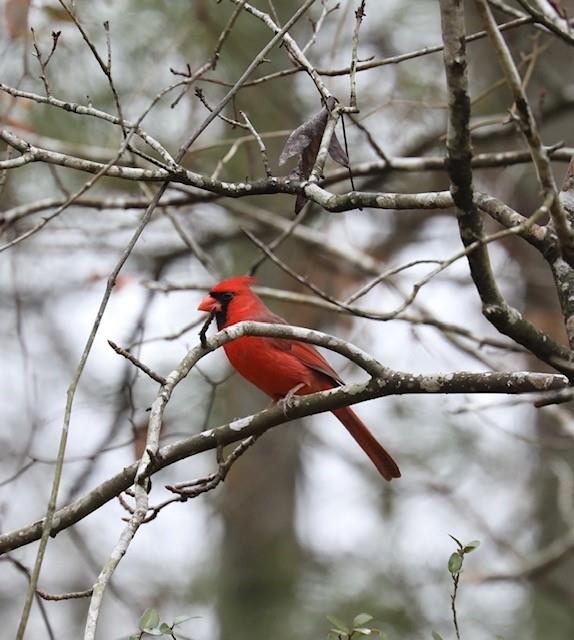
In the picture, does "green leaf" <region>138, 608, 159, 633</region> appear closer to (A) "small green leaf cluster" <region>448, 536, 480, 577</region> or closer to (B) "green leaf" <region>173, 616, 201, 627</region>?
(B) "green leaf" <region>173, 616, 201, 627</region>

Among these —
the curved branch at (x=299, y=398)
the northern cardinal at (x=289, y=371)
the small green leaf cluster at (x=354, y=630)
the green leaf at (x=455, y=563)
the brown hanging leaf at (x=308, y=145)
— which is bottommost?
the small green leaf cluster at (x=354, y=630)

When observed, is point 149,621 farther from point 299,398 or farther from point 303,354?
point 303,354

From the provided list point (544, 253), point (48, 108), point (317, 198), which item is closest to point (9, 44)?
point (48, 108)

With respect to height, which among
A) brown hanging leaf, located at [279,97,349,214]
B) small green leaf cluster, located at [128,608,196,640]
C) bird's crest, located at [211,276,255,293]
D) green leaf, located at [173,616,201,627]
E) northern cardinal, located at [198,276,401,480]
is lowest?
small green leaf cluster, located at [128,608,196,640]

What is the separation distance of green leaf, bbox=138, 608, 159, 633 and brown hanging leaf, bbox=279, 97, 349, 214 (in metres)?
1.02

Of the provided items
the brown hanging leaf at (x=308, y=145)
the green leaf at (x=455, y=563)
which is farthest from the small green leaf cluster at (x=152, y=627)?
the brown hanging leaf at (x=308, y=145)

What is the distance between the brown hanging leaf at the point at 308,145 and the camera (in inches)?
108

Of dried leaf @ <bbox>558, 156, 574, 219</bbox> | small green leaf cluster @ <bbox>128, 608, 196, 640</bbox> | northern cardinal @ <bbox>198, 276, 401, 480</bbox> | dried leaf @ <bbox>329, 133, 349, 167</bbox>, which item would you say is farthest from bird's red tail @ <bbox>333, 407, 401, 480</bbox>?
small green leaf cluster @ <bbox>128, 608, 196, 640</bbox>

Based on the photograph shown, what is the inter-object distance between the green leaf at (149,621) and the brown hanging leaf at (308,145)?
1.02 m

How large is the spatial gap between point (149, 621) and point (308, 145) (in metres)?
1.21

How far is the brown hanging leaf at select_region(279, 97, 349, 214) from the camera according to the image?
276 cm

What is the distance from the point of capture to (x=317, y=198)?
2631 millimetres

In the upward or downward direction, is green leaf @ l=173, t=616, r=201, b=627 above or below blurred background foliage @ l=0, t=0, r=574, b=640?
below

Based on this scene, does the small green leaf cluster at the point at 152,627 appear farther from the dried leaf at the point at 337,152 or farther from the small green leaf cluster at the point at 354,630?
the dried leaf at the point at 337,152
